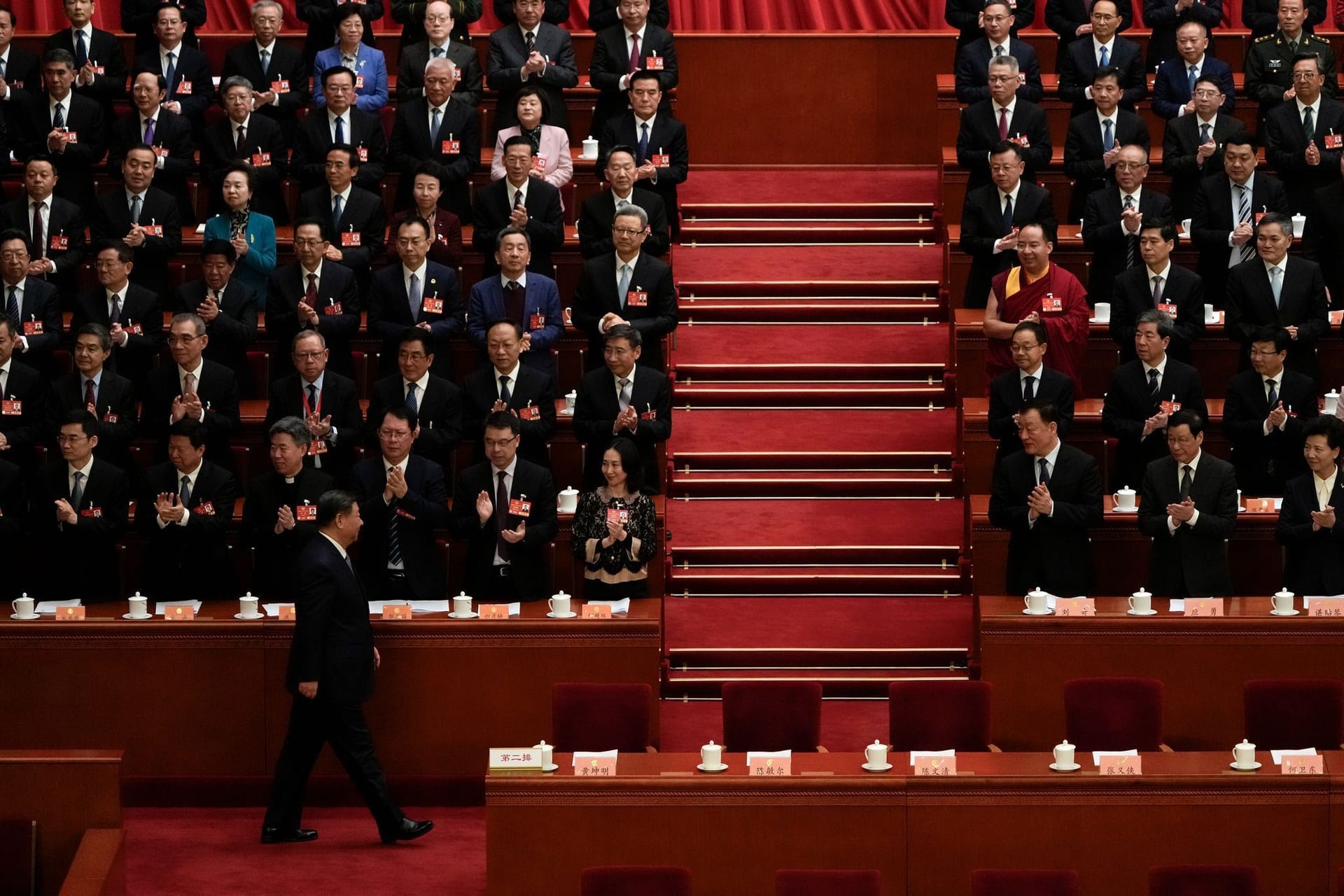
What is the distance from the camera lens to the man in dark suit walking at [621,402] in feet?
25.7

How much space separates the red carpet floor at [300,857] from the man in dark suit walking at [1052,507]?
218 cm

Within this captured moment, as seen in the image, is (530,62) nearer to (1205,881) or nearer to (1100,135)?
(1100,135)

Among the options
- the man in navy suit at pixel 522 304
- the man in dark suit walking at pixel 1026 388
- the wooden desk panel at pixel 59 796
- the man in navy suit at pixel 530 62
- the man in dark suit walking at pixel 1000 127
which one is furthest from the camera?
the man in navy suit at pixel 530 62

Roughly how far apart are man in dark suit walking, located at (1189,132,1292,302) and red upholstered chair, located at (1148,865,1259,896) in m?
4.51

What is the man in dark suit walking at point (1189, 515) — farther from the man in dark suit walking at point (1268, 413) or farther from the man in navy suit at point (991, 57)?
the man in navy suit at point (991, 57)

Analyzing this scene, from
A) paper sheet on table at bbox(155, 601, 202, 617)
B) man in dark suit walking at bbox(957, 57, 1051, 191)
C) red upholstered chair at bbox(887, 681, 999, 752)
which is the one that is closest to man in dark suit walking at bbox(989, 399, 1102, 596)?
red upholstered chair at bbox(887, 681, 999, 752)

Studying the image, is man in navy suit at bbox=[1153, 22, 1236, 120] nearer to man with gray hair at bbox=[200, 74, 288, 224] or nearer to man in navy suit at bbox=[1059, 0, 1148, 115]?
man in navy suit at bbox=[1059, 0, 1148, 115]

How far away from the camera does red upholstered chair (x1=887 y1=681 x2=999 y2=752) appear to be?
622 cm

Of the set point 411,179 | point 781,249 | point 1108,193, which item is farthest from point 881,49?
point 411,179

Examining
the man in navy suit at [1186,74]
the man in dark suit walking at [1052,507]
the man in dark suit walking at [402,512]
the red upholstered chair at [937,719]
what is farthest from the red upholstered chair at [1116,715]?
the man in navy suit at [1186,74]

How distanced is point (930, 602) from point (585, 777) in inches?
108

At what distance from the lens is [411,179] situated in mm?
9344

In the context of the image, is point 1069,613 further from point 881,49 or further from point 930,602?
point 881,49

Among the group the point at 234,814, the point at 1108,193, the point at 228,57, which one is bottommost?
the point at 234,814
